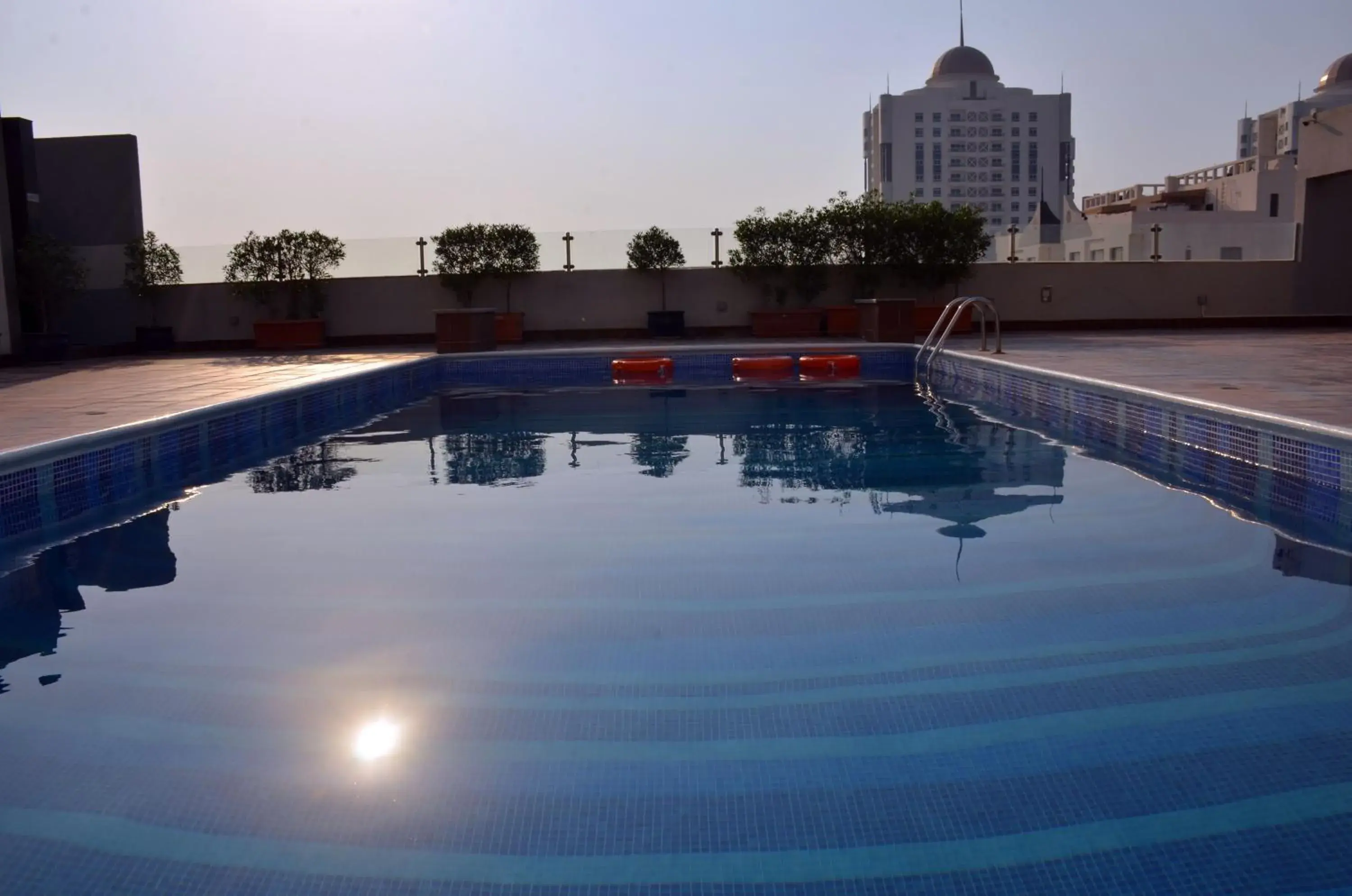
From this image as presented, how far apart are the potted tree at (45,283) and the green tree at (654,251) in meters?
7.89

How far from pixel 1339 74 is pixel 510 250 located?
67.8 meters

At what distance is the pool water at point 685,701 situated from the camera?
225 centimetres

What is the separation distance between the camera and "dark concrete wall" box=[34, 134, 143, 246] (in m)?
18.1

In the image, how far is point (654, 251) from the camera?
17641 mm

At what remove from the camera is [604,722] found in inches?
114

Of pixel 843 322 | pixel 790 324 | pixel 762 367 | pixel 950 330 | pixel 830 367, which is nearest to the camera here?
pixel 950 330

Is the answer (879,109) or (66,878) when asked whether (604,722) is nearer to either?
(66,878)

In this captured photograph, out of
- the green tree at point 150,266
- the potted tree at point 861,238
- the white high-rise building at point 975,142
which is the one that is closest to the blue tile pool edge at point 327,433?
the potted tree at point 861,238

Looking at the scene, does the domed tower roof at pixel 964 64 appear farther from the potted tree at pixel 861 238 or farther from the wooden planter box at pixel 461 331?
the wooden planter box at pixel 461 331

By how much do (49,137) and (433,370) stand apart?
976cm

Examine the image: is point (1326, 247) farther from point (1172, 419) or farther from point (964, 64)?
point (964, 64)

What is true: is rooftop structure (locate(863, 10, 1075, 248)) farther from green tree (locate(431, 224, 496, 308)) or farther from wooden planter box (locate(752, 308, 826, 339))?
green tree (locate(431, 224, 496, 308))

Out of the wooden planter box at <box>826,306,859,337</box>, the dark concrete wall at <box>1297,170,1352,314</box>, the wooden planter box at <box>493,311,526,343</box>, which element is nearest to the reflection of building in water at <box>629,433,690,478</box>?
the wooden planter box at <box>826,306,859,337</box>

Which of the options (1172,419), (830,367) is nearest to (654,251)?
(830,367)
